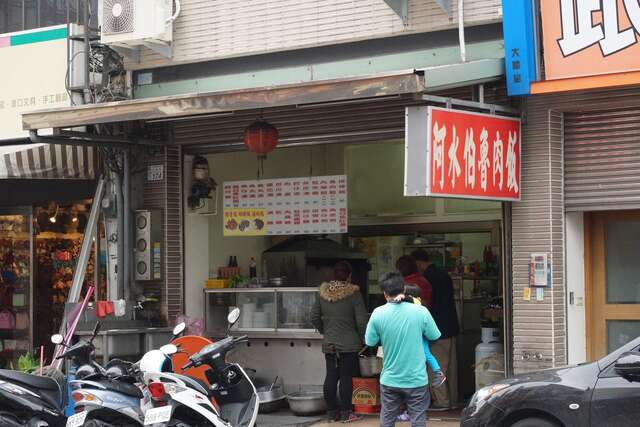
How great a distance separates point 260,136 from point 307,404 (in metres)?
3.14

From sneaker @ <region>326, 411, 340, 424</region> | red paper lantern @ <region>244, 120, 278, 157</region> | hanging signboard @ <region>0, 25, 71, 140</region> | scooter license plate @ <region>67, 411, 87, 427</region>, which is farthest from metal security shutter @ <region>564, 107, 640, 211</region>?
hanging signboard @ <region>0, 25, 71, 140</region>

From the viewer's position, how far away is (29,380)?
31.6ft

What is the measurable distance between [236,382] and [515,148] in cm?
367

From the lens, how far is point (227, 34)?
1241 cm

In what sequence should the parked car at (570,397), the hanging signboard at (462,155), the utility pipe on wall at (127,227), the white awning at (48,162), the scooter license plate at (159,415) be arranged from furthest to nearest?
1. the white awning at (48,162)
2. the utility pipe on wall at (127,227)
3. the hanging signboard at (462,155)
4. the scooter license plate at (159,415)
5. the parked car at (570,397)

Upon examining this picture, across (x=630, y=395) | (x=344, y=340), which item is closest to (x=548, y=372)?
(x=630, y=395)

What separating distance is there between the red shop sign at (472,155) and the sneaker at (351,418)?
310cm

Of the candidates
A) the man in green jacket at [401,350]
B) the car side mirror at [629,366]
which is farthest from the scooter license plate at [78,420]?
the car side mirror at [629,366]

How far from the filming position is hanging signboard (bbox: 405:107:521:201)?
953cm

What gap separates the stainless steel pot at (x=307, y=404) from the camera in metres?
12.1

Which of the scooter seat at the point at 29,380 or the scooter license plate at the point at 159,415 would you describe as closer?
the scooter license plate at the point at 159,415

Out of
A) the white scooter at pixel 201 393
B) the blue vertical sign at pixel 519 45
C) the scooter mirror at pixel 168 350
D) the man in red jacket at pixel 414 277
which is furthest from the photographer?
the man in red jacket at pixel 414 277

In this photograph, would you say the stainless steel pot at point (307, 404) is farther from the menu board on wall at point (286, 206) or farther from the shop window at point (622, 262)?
the shop window at point (622, 262)

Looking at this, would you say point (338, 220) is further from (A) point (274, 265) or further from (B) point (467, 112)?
(B) point (467, 112)
